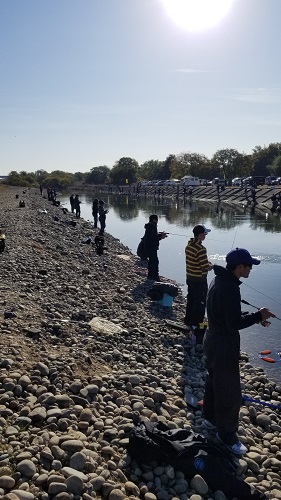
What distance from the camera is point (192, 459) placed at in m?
4.19

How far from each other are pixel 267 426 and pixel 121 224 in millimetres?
31609

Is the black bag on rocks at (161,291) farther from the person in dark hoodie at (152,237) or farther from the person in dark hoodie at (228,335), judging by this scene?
the person in dark hoodie at (228,335)

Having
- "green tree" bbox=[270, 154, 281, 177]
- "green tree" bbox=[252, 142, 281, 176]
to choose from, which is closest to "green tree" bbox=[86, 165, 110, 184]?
"green tree" bbox=[252, 142, 281, 176]

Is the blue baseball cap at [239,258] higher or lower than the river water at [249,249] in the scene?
higher

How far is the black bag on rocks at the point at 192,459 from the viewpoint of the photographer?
4184 mm

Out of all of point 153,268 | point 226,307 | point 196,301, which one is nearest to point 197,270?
point 196,301

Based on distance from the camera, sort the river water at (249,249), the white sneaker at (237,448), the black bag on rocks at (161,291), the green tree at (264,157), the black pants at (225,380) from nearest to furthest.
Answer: the black pants at (225,380)
the white sneaker at (237,448)
the river water at (249,249)
the black bag on rocks at (161,291)
the green tree at (264,157)

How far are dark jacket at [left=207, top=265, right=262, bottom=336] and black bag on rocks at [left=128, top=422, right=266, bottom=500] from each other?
3.72 ft

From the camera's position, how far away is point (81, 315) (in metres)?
8.27

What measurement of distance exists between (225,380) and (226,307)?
2.63 feet

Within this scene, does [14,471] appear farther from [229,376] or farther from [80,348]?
[80,348]

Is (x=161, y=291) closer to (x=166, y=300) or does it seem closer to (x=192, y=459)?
(x=166, y=300)

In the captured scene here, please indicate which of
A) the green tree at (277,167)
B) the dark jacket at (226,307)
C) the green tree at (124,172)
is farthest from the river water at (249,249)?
the green tree at (124,172)

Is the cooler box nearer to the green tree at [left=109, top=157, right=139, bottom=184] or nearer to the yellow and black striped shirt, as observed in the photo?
the yellow and black striped shirt
